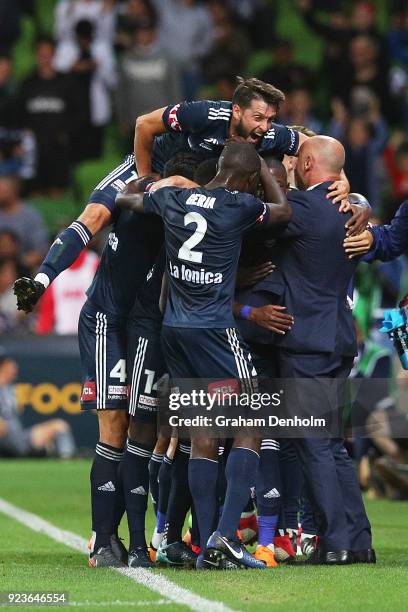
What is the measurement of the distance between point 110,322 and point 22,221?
9932mm

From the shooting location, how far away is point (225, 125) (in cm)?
787

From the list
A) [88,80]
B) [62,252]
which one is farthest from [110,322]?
[88,80]

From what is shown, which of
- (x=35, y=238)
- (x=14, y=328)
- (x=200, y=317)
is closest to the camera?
(x=200, y=317)

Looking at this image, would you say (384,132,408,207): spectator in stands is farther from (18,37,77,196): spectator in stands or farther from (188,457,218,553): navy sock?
(188,457,218,553): navy sock

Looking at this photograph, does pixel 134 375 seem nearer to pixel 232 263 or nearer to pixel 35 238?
pixel 232 263

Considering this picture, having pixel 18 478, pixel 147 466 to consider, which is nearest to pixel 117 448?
pixel 147 466

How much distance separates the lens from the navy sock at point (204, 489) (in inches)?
288

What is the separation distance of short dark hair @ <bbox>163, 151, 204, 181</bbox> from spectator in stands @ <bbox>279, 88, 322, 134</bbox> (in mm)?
9732

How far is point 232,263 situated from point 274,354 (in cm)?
76

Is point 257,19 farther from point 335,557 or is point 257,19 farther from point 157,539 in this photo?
point 335,557

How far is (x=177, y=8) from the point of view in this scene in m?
19.8

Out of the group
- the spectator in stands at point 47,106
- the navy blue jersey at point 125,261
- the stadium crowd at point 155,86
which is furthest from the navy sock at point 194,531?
the spectator in stands at point 47,106

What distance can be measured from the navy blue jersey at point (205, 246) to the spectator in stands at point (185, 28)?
1254 cm

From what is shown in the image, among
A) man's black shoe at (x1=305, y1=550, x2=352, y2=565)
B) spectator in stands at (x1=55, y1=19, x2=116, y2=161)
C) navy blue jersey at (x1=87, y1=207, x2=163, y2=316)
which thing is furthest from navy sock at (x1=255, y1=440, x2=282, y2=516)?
spectator in stands at (x1=55, y1=19, x2=116, y2=161)
